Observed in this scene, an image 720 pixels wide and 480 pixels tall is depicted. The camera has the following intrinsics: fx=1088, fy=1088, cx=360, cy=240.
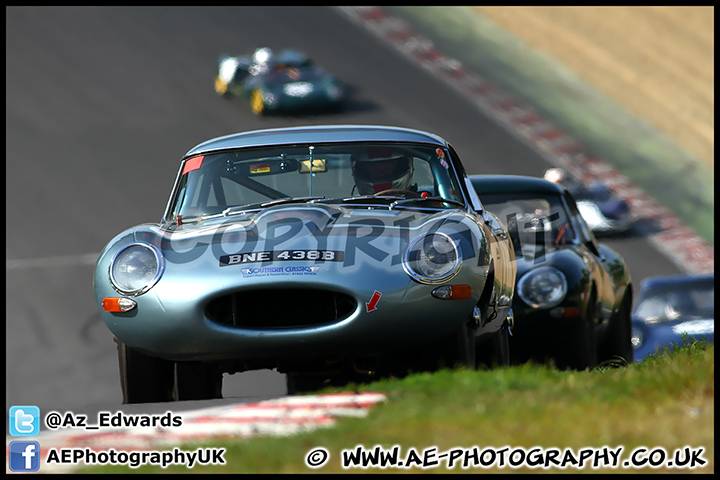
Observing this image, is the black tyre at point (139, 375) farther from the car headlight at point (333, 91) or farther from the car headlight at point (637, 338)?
the car headlight at point (333, 91)

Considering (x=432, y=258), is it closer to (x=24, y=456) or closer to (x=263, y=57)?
(x=24, y=456)

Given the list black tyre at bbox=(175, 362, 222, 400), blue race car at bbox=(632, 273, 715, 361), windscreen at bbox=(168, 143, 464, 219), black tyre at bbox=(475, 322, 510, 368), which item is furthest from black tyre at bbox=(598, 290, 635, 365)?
black tyre at bbox=(175, 362, 222, 400)

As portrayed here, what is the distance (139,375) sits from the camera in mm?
5293

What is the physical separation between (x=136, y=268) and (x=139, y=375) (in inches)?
23.8

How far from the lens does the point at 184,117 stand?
2714 centimetres

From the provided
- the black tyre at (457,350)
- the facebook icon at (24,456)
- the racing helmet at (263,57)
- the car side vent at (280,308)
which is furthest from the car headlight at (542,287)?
the racing helmet at (263,57)

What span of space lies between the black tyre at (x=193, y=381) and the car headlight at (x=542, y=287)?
2.82 meters

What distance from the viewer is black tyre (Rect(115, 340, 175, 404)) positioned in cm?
526

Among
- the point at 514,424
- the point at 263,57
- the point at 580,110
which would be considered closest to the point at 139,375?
the point at 514,424

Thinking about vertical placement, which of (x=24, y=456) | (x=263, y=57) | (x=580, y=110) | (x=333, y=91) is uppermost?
(x=263, y=57)

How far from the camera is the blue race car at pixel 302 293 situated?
480 cm

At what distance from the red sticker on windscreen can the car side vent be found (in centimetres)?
153

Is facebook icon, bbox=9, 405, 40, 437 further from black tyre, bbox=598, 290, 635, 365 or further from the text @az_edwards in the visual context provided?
black tyre, bbox=598, 290, 635, 365

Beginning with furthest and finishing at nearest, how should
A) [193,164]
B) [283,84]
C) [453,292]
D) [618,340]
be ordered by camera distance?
1. [283,84]
2. [618,340]
3. [193,164]
4. [453,292]
